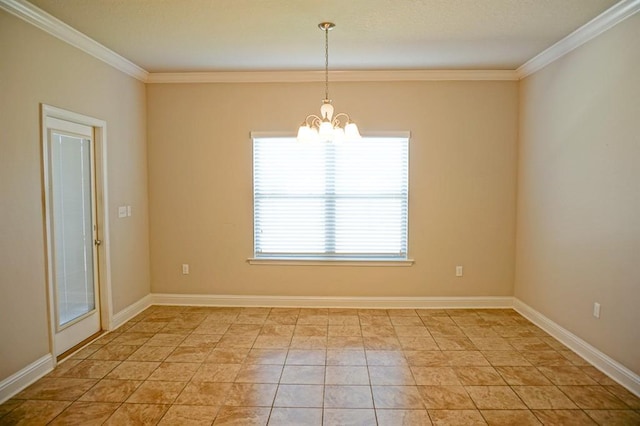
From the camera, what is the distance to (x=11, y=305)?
2.79m

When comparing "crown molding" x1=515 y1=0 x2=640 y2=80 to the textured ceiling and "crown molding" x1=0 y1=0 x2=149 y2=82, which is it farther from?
"crown molding" x1=0 y1=0 x2=149 y2=82

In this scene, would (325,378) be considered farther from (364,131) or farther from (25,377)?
(364,131)

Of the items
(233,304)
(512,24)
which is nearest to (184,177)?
(233,304)

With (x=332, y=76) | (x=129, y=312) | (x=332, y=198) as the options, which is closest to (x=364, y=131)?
(x=332, y=76)

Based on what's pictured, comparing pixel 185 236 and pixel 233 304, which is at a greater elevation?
pixel 185 236

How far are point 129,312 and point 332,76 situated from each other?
138 inches

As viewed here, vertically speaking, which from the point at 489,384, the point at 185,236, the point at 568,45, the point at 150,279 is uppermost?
the point at 568,45

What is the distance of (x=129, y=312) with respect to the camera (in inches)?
172

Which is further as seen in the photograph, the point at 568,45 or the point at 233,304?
the point at 233,304

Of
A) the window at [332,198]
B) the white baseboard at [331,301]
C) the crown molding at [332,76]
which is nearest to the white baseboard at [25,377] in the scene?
the white baseboard at [331,301]

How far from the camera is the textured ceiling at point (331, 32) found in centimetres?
288

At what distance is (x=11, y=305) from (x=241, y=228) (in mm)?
2380

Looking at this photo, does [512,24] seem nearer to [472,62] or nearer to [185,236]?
[472,62]

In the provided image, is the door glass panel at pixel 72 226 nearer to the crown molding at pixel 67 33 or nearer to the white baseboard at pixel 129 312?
the white baseboard at pixel 129 312
